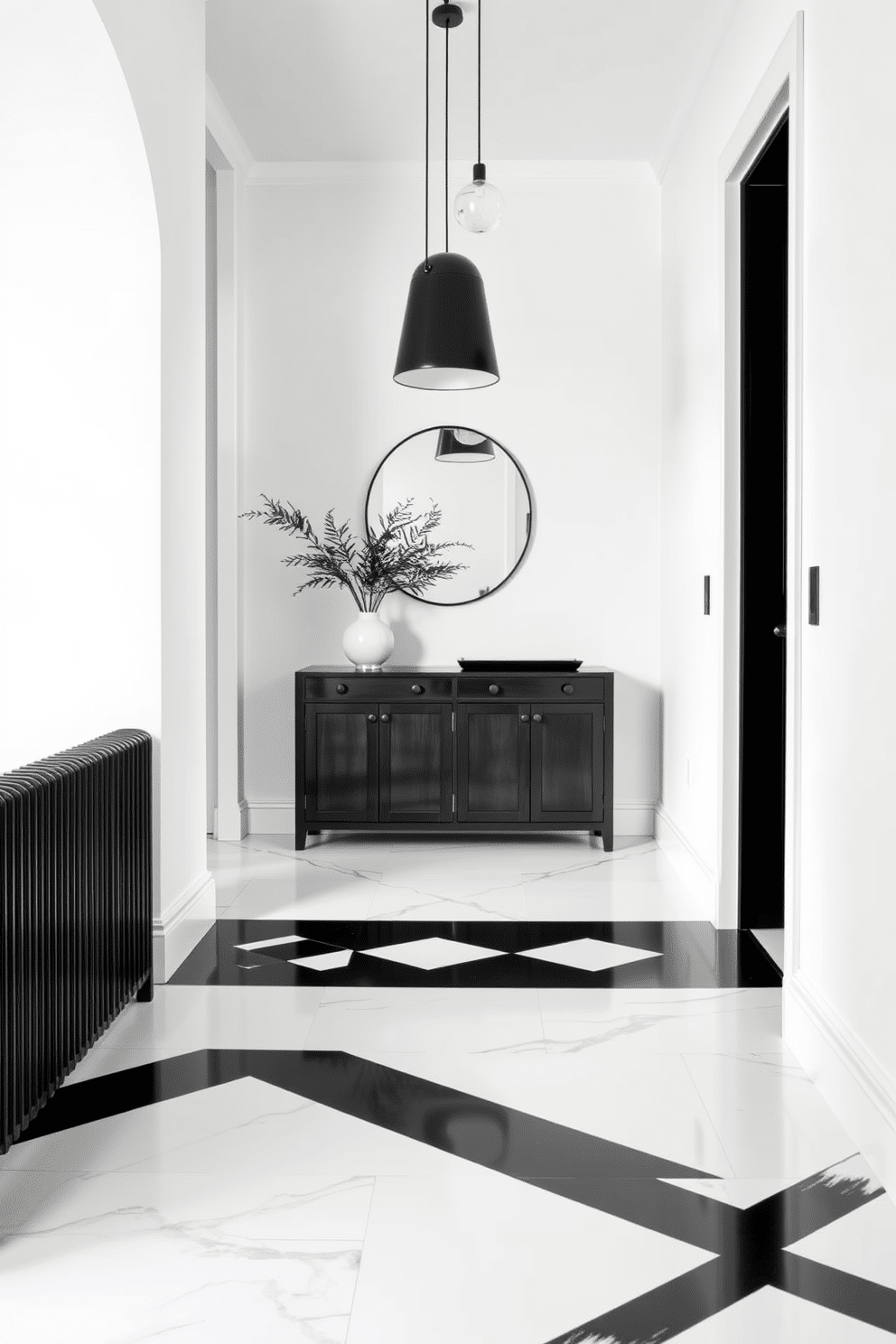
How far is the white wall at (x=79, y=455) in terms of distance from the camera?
2746 millimetres

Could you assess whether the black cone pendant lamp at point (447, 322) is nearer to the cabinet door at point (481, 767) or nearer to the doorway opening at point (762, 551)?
the doorway opening at point (762, 551)

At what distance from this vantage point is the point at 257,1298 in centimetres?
154

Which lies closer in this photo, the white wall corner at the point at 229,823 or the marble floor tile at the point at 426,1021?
the marble floor tile at the point at 426,1021

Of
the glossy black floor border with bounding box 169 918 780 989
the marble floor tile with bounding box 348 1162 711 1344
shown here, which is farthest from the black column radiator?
the marble floor tile with bounding box 348 1162 711 1344

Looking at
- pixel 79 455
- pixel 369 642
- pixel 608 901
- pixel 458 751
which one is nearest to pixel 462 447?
pixel 369 642

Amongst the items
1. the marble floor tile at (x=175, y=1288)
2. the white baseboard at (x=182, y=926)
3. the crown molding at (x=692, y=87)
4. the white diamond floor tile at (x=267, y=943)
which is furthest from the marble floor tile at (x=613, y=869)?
the crown molding at (x=692, y=87)

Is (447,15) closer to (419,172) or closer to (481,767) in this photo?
(419,172)

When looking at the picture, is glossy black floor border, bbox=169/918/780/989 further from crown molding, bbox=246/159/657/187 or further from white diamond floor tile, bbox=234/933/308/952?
crown molding, bbox=246/159/657/187

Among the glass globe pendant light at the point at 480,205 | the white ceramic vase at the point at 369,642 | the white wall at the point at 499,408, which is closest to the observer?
the glass globe pendant light at the point at 480,205

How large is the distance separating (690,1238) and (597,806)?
2.94m

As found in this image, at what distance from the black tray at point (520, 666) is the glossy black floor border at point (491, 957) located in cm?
141

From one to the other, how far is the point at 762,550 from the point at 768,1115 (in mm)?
1827

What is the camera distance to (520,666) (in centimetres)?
467

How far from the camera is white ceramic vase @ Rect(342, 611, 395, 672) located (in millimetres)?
4746
